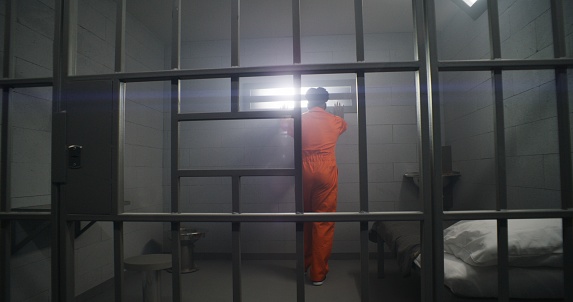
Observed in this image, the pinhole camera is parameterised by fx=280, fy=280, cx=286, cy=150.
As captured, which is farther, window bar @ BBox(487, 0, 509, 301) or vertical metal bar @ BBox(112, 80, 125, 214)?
vertical metal bar @ BBox(112, 80, 125, 214)

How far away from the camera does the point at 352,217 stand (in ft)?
3.37

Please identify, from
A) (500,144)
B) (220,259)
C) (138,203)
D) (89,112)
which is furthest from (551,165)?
(138,203)

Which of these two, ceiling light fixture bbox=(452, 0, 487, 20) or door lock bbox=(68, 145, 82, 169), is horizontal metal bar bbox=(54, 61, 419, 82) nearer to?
door lock bbox=(68, 145, 82, 169)

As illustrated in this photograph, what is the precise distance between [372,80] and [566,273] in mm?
3079

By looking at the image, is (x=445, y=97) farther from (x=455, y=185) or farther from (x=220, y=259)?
(x=220, y=259)

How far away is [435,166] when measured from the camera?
3.39 ft

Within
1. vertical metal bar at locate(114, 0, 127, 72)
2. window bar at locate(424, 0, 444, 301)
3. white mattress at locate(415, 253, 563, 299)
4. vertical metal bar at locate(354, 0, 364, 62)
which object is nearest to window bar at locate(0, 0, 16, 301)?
vertical metal bar at locate(114, 0, 127, 72)

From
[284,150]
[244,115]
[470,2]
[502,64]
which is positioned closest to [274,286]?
[284,150]

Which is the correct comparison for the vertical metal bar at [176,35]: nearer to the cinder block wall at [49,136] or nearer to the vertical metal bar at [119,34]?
the vertical metal bar at [119,34]

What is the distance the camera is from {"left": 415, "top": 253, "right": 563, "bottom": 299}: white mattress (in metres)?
1.36

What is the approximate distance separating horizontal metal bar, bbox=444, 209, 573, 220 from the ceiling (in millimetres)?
2709

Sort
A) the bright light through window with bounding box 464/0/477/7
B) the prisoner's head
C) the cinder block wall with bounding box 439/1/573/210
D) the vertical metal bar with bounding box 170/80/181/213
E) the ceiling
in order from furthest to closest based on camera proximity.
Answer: the ceiling < the prisoner's head < the bright light through window with bounding box 464/0/477/7 < the cinder block wall with bounding box 439/1/573/210 < the vertical metal bar with bounding box 170/80/181/213

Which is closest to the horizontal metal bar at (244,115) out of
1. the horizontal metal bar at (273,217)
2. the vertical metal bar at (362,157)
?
the vertical metal bar at (362,157)

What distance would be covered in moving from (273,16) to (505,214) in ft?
10.1
